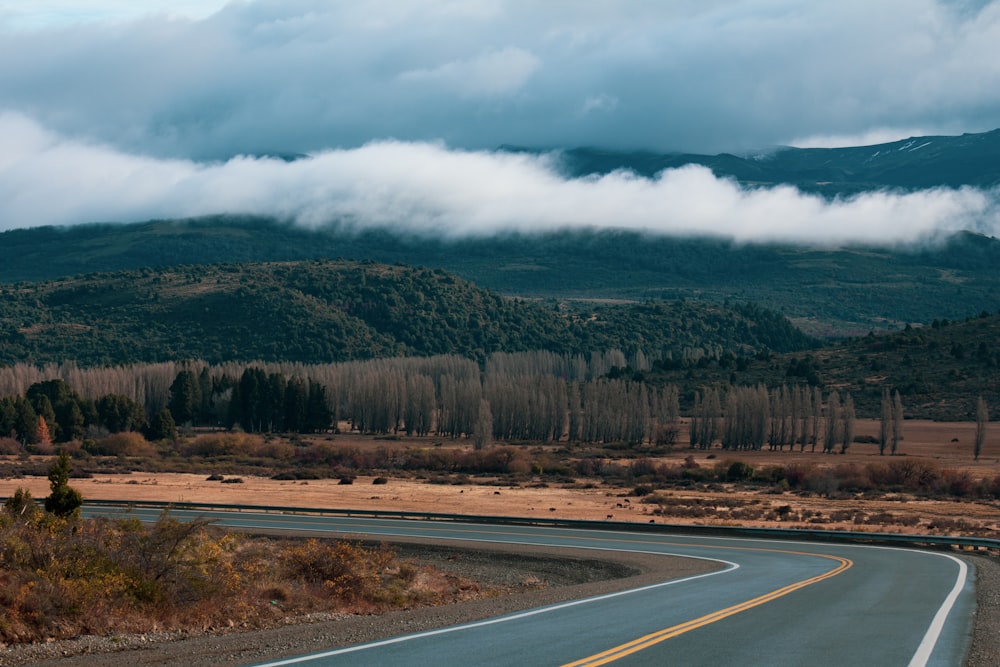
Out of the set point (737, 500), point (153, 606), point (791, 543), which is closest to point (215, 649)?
point (153, 606)

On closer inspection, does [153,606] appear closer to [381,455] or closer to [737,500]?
[737,500]

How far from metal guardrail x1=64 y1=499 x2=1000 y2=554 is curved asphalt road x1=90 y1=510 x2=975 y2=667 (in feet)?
33.4

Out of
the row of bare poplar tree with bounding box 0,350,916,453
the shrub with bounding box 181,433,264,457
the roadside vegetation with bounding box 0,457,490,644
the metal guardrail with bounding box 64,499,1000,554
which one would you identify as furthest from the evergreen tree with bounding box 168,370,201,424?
the roadside vegetation with bounding box 0,457,490,644

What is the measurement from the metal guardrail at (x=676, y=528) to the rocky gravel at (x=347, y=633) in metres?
9.61

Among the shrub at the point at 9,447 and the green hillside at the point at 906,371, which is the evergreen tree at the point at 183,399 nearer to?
the shrub at the point at 9,447

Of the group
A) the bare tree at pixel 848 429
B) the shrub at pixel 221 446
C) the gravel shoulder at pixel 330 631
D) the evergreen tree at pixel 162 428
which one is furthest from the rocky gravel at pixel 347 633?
the evergreen tree at pixel 162 428

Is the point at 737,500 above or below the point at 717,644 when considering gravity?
below

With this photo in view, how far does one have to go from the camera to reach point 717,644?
687 inches

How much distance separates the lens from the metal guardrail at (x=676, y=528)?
148ft

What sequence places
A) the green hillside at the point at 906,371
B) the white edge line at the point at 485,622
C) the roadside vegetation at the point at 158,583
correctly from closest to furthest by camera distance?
1. the white edge line at the point at 485,622
2. the roadside vegetation at the point at 158,583
3. the green hillside at the point at 906,371

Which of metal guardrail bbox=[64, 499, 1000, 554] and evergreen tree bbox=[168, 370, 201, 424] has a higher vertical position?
metal guardrail bbox=[64, 499, 1000, 554]

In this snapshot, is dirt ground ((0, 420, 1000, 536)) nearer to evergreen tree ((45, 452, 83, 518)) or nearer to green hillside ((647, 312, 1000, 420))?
evergreen tree ((45, 452, 83, 518))

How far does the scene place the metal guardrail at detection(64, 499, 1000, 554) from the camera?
4509 centimetres

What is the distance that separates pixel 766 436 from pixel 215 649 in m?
124
